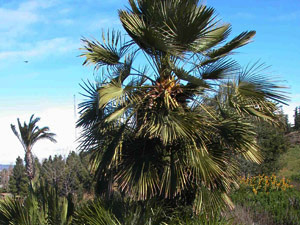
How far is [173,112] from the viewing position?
629 cm

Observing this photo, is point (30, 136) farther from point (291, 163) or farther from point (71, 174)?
point (291, 163)

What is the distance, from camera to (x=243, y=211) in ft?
28.4

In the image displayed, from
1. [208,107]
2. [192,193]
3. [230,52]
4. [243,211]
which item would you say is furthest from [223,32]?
[243,211]

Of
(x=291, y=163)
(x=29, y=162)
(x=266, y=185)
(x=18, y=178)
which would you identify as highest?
(x=29, y=162)

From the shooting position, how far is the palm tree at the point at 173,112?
610 centimetres

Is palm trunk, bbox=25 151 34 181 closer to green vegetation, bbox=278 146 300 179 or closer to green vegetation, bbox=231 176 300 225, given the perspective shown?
green vegetation, bbox=231 176 300 225

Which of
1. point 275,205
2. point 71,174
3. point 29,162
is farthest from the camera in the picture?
point 71,174

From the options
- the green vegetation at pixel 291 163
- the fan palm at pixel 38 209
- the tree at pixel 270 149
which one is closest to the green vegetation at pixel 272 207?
the fan palm at pixel 38 209

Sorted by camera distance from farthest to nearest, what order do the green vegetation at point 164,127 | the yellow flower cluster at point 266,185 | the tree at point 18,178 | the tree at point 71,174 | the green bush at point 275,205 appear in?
the tree at point 18,178 → the tree at point 71,174 → the yellow flower cluster at point 266,185 → the green bush at point 275,205 → the green vegetation at point 164,127

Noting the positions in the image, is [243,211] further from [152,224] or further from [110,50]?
[110,50]

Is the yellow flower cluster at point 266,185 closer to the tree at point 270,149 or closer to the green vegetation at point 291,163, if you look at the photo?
the tree at point 270,149

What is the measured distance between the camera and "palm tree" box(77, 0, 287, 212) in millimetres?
6102

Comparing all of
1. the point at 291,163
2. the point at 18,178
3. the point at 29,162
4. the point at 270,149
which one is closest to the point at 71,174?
the point at 29,162

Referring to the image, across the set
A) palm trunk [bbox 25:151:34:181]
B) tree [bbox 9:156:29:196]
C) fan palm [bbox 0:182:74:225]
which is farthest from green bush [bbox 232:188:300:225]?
tree [bbox 9:156:29:196]
